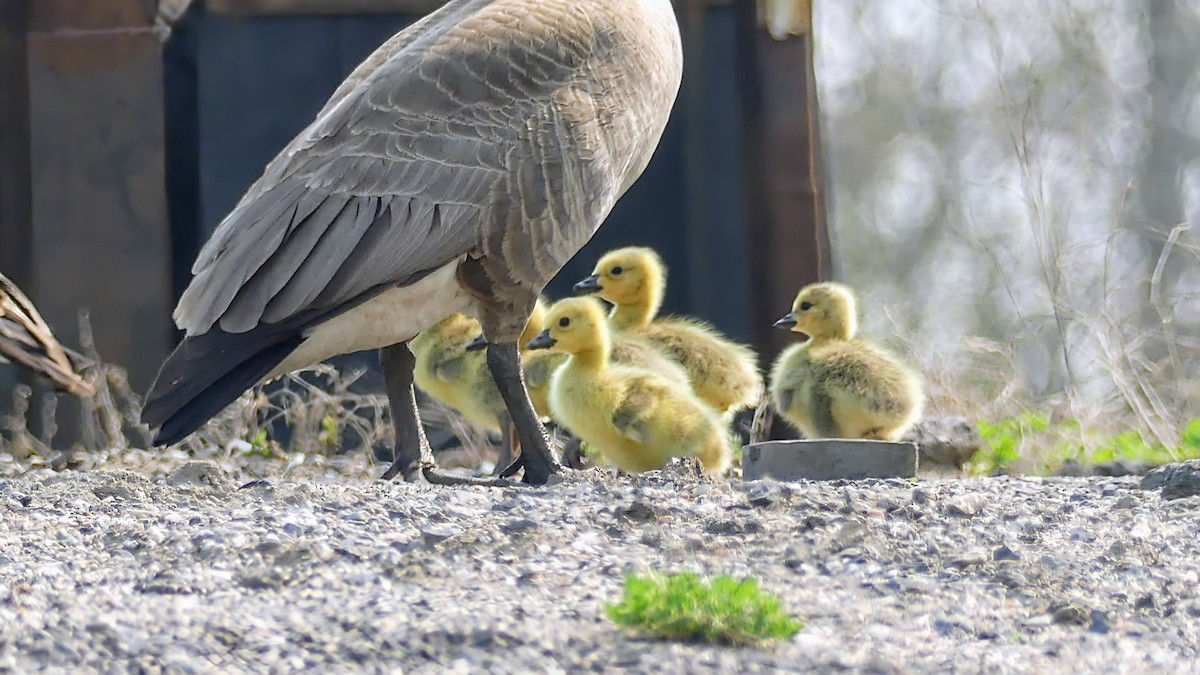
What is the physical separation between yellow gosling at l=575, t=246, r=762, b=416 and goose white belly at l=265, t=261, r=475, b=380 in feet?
6.03

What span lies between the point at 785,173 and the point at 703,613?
613cm

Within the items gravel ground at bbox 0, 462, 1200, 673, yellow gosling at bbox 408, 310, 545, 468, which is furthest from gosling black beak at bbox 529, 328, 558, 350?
gravel ground at bbox 0, 462, 1200, 673

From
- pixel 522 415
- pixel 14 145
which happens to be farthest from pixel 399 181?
pixel 14 145

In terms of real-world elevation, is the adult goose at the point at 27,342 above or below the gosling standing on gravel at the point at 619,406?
above

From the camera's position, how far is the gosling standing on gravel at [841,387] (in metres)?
6.56

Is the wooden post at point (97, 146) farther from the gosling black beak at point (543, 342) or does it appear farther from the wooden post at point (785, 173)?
the wooden post at point (785, 173)

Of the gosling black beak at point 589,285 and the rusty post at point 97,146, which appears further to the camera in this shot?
the rusty post at point 97,146

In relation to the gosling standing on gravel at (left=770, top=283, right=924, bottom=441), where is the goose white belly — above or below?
above

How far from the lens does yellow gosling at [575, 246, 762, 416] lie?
685 cm

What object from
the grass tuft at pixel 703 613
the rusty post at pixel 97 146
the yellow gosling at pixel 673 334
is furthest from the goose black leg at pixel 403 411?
the rusty post at pixel 97 146

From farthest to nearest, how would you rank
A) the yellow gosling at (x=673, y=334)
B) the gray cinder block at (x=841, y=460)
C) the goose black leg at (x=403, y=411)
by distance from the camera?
the yellow gosling at (x=673, y=334), the goose black leg at (x=403, y=411), the gray cinder block at (x=841, y=460)

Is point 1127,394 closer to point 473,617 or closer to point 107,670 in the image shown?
point 473,617

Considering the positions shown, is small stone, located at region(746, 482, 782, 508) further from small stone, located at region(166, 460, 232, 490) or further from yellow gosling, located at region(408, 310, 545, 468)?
yellow gosling, located at region(408, 310, 545, 468)

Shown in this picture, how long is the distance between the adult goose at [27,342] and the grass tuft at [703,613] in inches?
173
